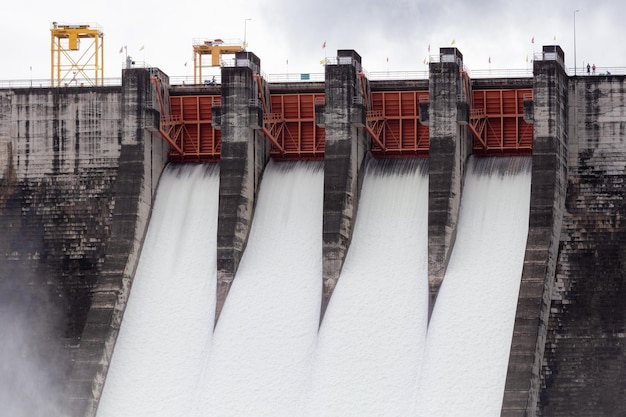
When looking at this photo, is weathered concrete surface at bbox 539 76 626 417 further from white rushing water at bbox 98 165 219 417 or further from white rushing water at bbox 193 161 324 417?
white rushing water at bbox 98 165 219 417

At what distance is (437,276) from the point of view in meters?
68.8

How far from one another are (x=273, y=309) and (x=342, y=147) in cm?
858

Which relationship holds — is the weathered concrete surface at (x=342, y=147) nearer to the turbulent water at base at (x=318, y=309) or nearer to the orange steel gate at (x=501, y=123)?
the turbulent water at base at (x=318, y=309)

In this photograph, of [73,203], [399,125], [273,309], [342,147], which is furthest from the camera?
[73,203]

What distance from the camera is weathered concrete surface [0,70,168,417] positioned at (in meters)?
72.9

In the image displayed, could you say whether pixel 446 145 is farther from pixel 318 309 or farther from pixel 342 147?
pixel 318 309

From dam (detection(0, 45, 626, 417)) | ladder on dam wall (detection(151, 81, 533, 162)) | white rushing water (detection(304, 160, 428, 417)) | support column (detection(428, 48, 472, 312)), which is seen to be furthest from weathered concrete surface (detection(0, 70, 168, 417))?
support column (detection(428, 48, 472, 312))

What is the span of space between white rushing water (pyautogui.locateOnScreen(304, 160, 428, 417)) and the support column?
147 cm

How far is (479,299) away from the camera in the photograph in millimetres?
67250

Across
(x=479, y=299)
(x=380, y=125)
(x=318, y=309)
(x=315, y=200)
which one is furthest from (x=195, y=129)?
(x=479, y=299)

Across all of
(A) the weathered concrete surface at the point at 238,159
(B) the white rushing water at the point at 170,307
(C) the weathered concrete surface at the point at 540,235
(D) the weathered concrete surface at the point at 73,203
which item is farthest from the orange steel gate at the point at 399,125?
(D) the weathered concrete surface at the point at 73,203

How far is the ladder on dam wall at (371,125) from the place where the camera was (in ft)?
242

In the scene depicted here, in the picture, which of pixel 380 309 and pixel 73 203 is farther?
pixel 73 203

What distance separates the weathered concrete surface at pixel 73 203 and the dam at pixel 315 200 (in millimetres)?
89
